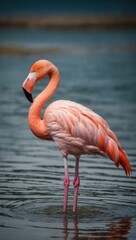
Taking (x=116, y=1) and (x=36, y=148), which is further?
(x=116, y=1)

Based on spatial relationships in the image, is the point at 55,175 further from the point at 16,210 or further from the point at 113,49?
the point at 113,49

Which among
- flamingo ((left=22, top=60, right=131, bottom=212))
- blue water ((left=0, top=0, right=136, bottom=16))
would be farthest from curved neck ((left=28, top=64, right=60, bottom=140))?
blue water ((left=0, top=0, right=136, bottom=16))

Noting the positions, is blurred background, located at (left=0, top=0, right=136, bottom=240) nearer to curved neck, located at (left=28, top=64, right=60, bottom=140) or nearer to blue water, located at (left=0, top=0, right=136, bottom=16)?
curved neck, located at (left=28, top=64, right=60, bottom=140)

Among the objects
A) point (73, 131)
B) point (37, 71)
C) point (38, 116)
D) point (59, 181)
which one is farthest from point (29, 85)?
point (59, 181)

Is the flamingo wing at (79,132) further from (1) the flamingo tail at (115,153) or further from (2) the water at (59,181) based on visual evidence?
(2) the water at (59,181)

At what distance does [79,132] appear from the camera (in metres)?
10.0

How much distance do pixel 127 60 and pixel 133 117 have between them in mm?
16667

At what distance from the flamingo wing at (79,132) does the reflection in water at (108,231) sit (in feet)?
2.94

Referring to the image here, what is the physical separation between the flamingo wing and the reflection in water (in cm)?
90

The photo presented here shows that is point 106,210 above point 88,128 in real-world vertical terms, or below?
below

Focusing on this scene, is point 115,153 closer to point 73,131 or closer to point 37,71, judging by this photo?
point 73,131

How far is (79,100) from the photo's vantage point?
1941 centimetres

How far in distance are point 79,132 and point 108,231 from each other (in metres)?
1.41

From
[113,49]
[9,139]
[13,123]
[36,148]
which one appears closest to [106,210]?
[36,148]
